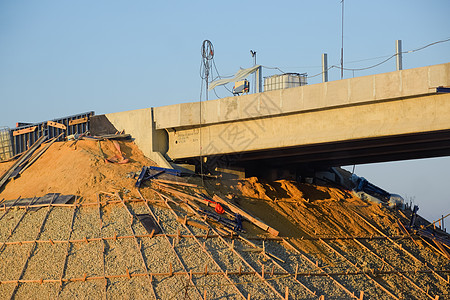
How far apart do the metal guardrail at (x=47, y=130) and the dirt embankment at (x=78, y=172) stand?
2.13 metres

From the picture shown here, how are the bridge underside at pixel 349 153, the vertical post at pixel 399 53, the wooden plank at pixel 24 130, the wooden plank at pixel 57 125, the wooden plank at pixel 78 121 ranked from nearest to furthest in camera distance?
the vertical post at pixel 399 53 < the bridge underside at pixel 349 153 < the wooden plank at pixel 78 121 < the wooden plank at pixel 57 125 < the wooden plank at pixel 24 130

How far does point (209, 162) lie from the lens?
33406 mm

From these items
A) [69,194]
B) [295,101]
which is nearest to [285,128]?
[295,101]

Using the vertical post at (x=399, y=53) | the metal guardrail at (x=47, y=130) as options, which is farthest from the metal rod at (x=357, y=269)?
the metal guardrail at (x=47, y=130)

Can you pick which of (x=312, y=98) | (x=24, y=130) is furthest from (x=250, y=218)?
(x=24, y=130)

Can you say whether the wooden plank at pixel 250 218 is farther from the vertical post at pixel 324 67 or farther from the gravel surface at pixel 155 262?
the vertical post at pixel 324 67

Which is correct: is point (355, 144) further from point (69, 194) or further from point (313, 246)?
point (69, 194)

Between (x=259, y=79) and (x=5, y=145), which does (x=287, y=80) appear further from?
(x=5, y=145)

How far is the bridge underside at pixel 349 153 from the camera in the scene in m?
27.4

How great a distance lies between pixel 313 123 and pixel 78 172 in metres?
12.7

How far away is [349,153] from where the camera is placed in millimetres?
32750

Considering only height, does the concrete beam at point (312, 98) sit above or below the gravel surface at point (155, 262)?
above

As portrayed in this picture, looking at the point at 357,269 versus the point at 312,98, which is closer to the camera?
the point at 357,269

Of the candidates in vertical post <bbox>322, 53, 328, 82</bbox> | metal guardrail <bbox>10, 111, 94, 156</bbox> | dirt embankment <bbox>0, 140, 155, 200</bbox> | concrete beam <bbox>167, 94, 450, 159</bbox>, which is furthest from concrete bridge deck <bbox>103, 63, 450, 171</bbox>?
metal guardrail <bbox>10, 111, 94, 156</bbox>
